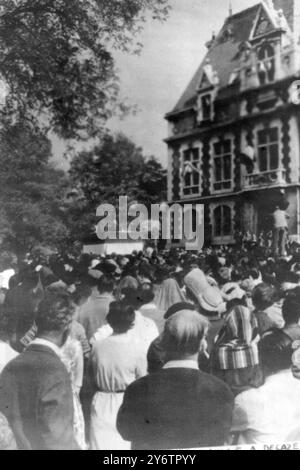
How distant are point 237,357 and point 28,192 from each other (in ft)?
6.68

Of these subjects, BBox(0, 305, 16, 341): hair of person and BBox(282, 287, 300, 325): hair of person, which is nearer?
BBox(282, 287, 300, 325): hair of person

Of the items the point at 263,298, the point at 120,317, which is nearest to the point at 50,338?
the point at 120,317

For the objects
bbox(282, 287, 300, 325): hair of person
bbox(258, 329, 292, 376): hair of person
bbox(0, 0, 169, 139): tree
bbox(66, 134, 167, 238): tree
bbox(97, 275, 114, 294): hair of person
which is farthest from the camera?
bbox(66, 134, 167, 238): tree

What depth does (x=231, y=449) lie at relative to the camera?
9.67 feet

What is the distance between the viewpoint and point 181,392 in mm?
2168

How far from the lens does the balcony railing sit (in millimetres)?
4113

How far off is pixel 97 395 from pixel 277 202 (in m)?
2.23

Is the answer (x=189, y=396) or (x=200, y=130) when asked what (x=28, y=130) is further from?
(x=189, y=396)

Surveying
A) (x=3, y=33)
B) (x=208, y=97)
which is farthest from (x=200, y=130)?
(x=3, y=33)

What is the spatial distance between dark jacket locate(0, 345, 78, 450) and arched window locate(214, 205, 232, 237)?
86.7 inches

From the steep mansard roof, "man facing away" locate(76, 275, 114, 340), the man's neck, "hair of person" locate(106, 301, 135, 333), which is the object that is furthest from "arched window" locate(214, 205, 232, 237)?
the man's neck

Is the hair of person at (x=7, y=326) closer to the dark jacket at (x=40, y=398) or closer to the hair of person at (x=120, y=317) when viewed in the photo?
the hair of person at (x=120, y=317)

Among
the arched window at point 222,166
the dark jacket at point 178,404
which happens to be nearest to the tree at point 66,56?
the arched window at point 222,166

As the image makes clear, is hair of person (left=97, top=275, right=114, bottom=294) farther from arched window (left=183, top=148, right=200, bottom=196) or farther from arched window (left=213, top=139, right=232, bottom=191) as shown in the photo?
arched window (left=213, top=139, right=232, bottom=191)
